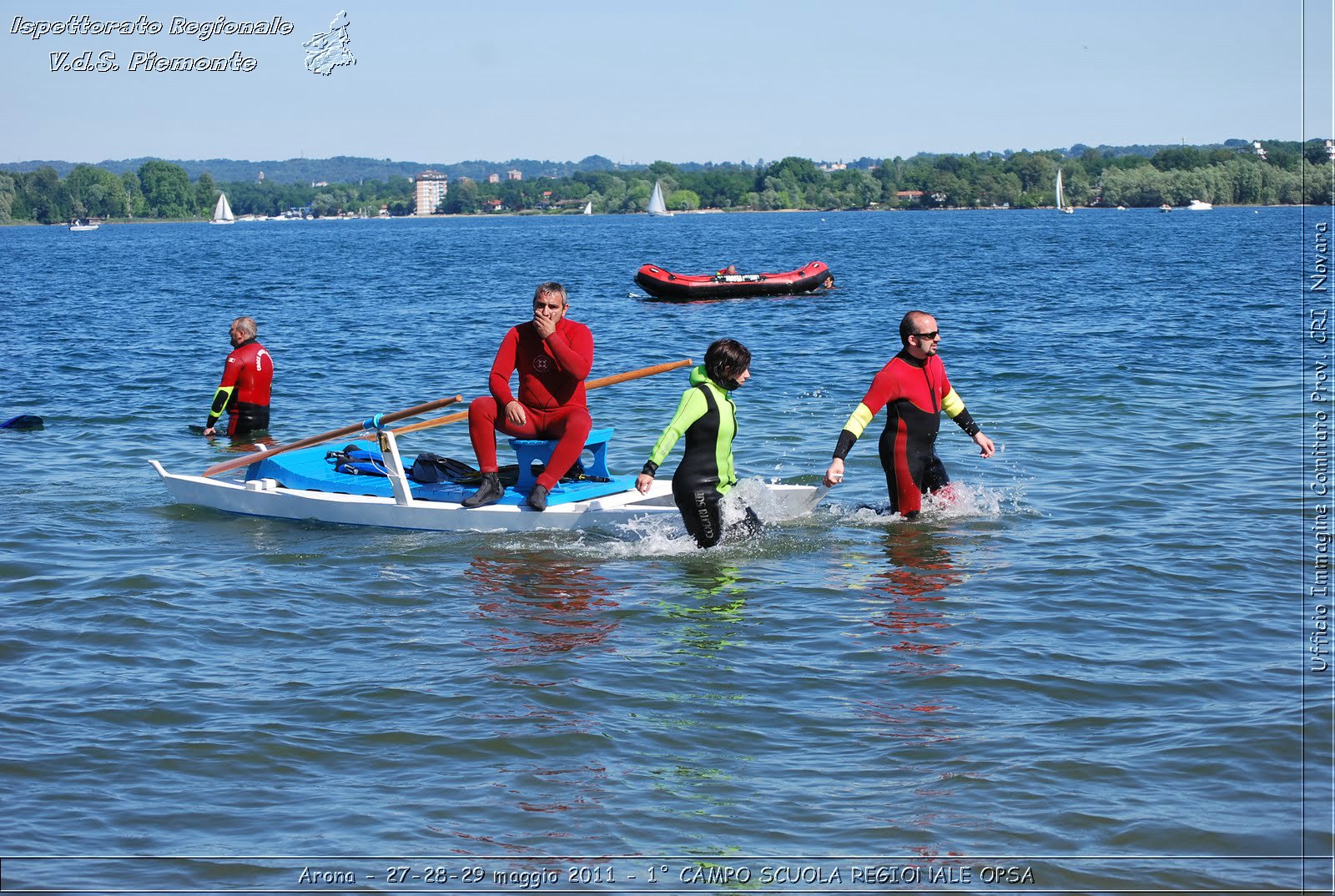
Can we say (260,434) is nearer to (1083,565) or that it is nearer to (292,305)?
(1083,565)

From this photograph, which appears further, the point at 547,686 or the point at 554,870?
the point at 547,686

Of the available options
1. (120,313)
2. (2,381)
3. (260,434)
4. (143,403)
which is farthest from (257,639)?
(120,313)

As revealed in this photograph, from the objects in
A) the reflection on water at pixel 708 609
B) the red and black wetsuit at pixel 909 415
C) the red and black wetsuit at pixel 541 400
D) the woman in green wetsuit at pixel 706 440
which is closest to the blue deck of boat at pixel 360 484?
the red and black wetsuit at pixel 541 400

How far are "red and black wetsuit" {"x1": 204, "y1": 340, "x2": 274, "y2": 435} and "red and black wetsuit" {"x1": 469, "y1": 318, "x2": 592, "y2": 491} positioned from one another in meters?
4.71

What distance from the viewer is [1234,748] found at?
6512 millimetres

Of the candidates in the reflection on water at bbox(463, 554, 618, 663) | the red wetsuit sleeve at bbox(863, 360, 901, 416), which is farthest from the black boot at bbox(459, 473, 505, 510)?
the red wetsuit sleeve at bbox(863, 360, 901, 416)

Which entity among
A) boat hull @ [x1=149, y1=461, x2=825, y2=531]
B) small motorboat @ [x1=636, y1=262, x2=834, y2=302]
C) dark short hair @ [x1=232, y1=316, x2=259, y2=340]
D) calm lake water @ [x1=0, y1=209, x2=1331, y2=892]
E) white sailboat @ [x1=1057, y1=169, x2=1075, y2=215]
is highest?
white sailboat @ [x1=1057, y1=169, x2=1075, y2=215]

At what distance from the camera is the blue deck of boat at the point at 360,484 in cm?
1100

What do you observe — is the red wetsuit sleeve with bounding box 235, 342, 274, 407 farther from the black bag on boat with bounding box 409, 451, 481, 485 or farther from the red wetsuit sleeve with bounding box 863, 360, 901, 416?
the red wetsuit sleeve with bounding box 863, 360, 901, 416

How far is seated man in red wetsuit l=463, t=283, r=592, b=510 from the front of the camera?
1037 centimetres

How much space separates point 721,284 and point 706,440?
30585 mm

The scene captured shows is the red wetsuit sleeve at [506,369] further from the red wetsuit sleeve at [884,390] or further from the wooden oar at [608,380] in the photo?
the red wetsuit sleeve at [884,390]

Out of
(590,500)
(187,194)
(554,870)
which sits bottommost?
(554,870)

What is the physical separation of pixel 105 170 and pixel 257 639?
200 meters
